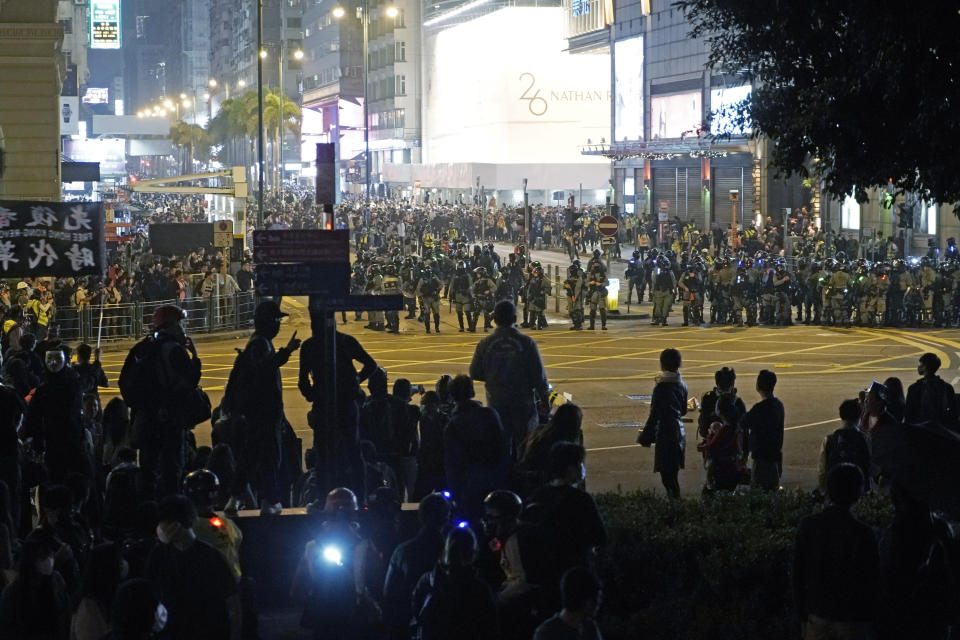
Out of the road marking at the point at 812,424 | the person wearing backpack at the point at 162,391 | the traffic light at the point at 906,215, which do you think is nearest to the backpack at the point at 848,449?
the traffic light at the point at 906,215

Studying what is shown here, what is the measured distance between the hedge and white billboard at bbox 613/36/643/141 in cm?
6780

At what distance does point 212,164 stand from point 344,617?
18097 cm

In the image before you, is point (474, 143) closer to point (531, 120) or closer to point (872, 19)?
point (531, 120)

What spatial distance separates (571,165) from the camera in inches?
3590

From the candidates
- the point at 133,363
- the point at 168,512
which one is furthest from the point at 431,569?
the point at 133,363

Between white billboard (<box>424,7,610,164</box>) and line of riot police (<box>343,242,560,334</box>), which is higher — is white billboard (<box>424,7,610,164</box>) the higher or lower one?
the higher one

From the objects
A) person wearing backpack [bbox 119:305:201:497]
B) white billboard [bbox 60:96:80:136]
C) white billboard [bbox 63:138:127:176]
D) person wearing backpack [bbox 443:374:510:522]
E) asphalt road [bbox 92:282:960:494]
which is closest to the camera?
person wearing backpack [bbox 443:374:510:522]

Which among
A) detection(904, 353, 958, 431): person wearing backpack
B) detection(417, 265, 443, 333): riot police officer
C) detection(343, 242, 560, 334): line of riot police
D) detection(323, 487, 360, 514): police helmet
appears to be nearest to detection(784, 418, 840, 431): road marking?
detection(904, 353, 958, 431): person wearing backpack

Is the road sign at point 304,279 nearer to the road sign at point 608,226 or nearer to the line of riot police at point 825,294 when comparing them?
the line of riot police at point 825,294

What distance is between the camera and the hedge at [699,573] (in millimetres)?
7465

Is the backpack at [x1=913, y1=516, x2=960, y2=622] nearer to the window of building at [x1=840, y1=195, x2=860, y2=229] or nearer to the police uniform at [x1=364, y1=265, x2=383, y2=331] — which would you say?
the police uniform at [x1=364, y1=265, x2=383, y2=331]

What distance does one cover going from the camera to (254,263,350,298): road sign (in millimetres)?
8930

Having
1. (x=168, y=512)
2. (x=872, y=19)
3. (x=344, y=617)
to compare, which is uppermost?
(x=872, y=19)

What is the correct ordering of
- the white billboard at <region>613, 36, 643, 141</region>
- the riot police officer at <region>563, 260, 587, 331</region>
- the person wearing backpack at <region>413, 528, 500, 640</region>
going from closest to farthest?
the person wearing backpack at <region>413, 528, 500, 640</region>, the riot police officer at <region>563, 260, 587, 331</region>, the white billboard at <region>613, 36, 643, 141</region>
